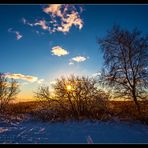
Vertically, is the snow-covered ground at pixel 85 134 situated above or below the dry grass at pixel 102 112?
below

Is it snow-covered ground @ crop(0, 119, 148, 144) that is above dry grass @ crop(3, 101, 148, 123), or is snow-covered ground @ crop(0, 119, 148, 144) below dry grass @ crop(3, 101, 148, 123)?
below

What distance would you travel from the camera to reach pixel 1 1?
5.30m

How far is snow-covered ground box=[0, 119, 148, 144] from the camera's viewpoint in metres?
8.24

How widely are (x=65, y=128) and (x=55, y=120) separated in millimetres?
2286

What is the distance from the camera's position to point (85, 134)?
30.5ft

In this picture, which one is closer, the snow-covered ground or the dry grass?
the snow-covered ground

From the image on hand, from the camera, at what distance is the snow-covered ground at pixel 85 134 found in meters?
8.24

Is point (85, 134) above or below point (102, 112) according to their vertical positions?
below

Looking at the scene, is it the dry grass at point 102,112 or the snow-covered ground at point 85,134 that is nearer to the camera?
the snow-covered ground at point 85,134

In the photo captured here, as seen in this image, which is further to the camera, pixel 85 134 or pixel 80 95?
pixel 80 95

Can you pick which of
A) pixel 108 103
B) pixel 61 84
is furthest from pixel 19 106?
pixel 108 103

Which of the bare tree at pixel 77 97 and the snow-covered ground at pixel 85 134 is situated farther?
the bare tree at pixel 77 97

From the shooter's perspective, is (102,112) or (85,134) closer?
(85,134)

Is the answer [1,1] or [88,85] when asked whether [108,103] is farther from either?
[1,1]
